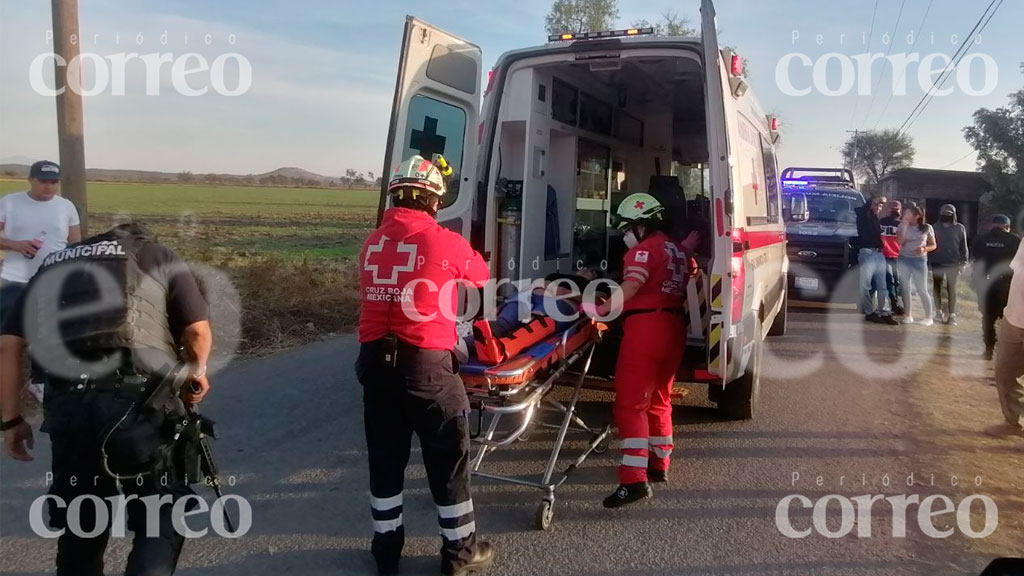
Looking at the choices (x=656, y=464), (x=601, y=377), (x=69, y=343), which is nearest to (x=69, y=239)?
(x=69, y=343)

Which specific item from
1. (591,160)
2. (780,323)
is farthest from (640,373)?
(780,323)

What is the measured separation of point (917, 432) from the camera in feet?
18.3

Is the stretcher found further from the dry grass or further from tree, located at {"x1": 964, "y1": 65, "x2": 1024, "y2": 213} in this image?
tree, located at {"x1": 964, "y1": 65, "x2": 1024, "y2": 213}

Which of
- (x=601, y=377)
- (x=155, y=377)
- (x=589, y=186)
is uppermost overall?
(x=589, y=186)

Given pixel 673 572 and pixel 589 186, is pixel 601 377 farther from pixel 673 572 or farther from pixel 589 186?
pixel 589 186

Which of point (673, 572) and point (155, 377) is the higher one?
point (155, 377)

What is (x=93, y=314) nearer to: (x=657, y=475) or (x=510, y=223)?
(x=657, y=475)

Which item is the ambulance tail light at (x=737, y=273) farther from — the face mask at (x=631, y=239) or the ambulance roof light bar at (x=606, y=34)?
the ambulance roof light bar at (x=606, y=34)

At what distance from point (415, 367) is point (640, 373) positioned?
1576mm

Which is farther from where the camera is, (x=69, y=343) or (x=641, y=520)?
(x=641, y=520)

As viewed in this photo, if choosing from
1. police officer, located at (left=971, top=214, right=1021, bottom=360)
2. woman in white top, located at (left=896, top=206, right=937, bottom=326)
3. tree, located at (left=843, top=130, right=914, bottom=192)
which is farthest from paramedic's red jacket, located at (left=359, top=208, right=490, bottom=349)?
tree, located at (left=843, top=130, right=914, bottom=192)

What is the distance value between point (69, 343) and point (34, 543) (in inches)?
72.3

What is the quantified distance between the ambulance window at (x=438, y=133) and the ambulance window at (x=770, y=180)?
3.18 meters

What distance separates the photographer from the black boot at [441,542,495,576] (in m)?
3.29
